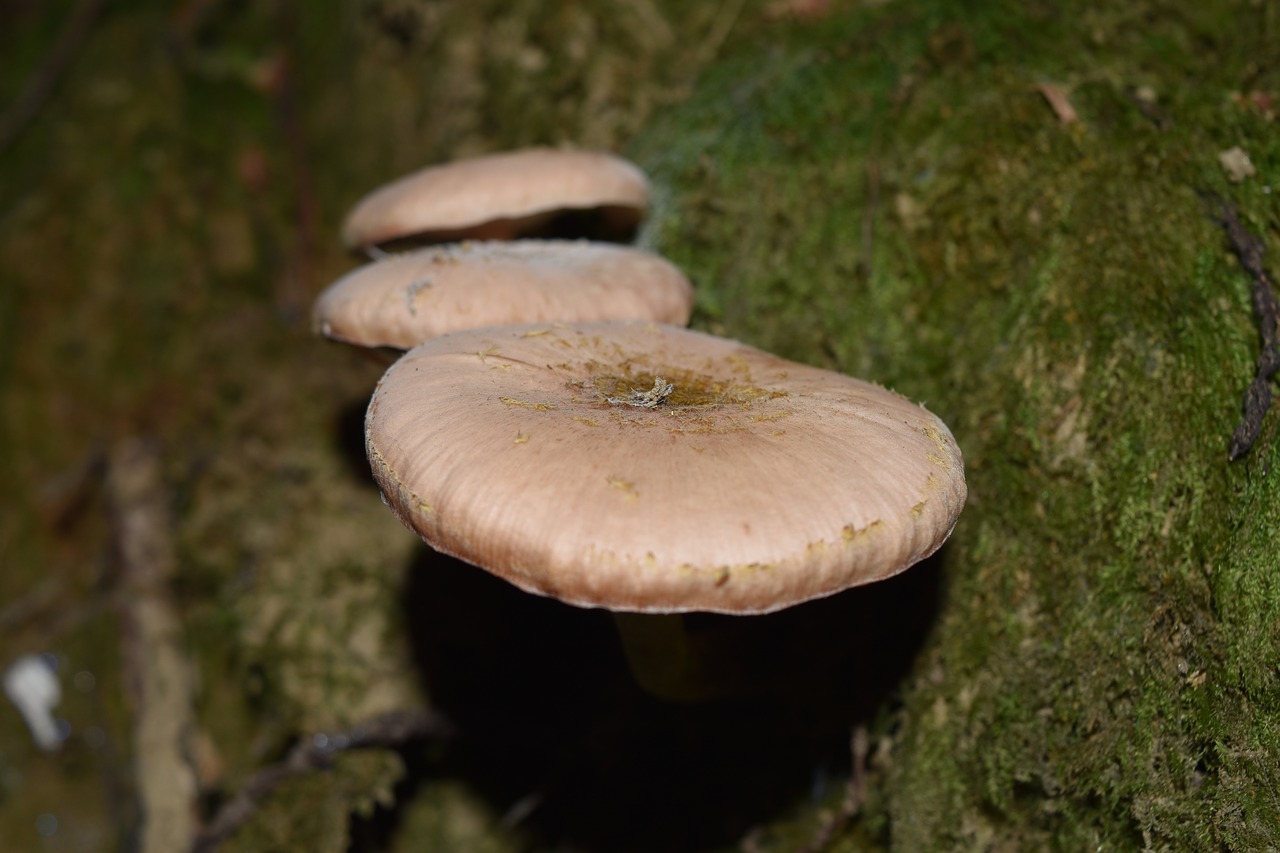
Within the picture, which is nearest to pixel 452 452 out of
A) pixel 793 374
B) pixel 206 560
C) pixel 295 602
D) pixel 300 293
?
pixel 793 374

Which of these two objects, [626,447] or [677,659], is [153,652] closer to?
[677,659]

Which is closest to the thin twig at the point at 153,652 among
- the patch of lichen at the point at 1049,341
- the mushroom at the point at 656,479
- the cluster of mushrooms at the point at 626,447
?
the cluster of mushrooms at the point at 626,447

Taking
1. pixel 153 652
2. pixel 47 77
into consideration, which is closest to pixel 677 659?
pixel 153 652

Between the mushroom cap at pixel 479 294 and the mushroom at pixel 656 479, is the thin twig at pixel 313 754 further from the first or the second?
the mushroom at pixel 656 479

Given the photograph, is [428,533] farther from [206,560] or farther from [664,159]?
[206,560]

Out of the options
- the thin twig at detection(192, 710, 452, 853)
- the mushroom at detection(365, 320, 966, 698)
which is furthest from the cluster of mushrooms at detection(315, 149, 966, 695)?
the thin twig at detection(192, 710, 452, 853)
